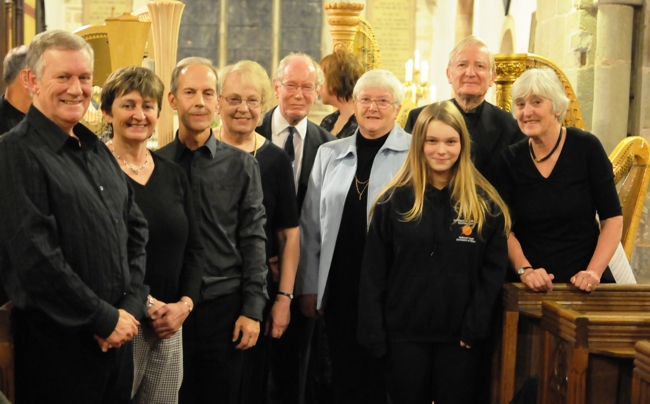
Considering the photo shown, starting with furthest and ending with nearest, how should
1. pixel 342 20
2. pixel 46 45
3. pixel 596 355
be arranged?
pixel 342 20 < pixel 596 355 < pixel 46 45

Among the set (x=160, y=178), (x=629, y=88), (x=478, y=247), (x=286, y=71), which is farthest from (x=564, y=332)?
(x=629, y=88)

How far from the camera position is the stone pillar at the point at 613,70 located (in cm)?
576

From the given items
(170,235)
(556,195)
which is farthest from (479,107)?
(170,235)

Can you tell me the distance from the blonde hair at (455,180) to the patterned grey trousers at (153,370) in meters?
0.94

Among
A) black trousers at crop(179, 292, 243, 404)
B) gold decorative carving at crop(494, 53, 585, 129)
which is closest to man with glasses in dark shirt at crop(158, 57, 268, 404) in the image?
black trousers at crop(179, 292, 243, 404)

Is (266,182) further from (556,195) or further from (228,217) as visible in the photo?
(556,195)

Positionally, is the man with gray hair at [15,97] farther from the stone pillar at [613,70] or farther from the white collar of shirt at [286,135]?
the stone pillar at [613,70]

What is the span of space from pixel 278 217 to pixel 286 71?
0.72 m

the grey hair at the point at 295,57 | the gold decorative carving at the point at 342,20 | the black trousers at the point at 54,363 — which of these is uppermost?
the gold decorative carving at the point at 342,20

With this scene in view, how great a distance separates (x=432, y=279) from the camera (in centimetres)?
289

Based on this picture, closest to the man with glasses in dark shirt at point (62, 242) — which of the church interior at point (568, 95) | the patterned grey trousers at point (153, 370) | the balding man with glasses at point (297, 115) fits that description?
the church interior at point (568, 95)

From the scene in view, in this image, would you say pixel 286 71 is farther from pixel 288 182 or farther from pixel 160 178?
pixel 160 178

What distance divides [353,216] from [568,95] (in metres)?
1.65

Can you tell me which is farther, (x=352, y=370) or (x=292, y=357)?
(x=292, y=357)
